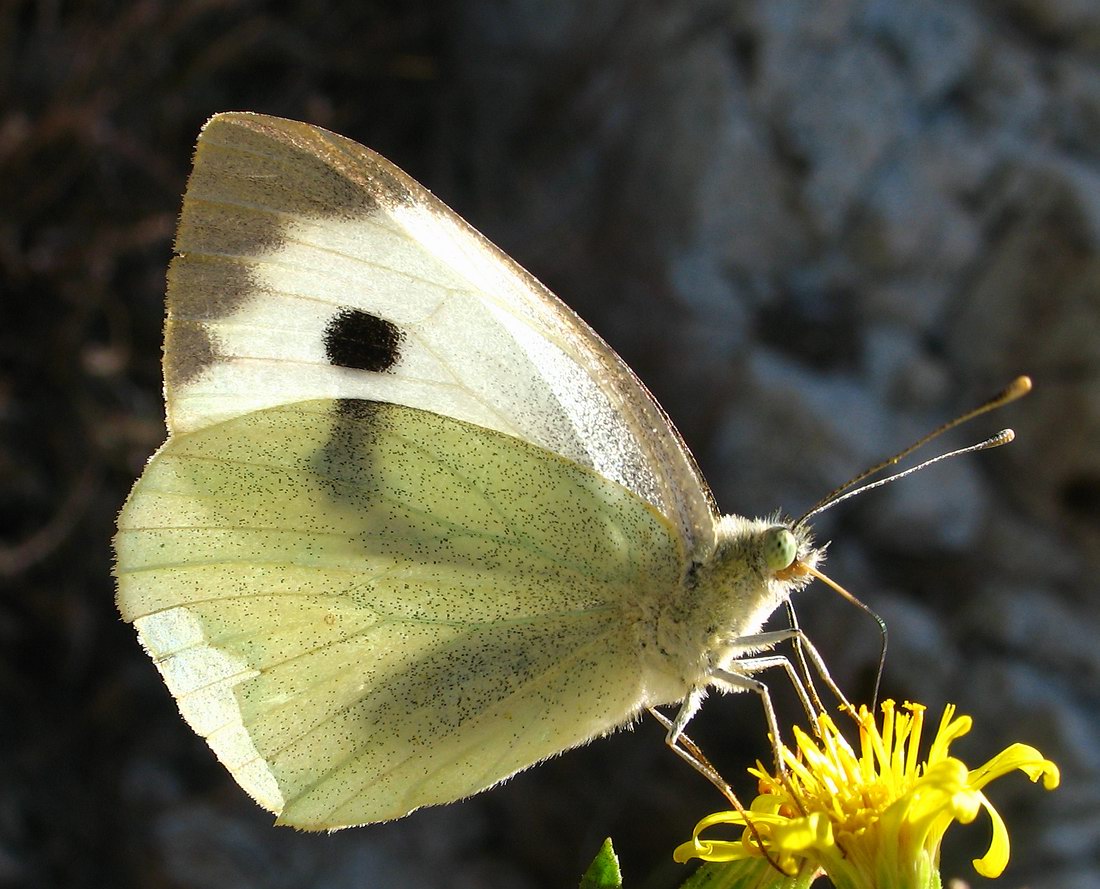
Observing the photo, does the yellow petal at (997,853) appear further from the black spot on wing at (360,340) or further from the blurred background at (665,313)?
the blurred background at (665,313)

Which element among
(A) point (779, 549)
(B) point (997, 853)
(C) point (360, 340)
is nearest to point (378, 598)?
(C) point (360, 340)

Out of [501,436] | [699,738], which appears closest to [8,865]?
[699,738]

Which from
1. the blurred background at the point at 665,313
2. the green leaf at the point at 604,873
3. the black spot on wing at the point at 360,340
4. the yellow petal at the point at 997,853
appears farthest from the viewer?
the blurred background at the point at 665,313

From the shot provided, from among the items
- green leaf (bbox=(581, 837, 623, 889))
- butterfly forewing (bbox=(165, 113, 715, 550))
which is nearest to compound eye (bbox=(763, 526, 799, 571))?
butterfly forewing (bbox=(165, 113, 715, 550))

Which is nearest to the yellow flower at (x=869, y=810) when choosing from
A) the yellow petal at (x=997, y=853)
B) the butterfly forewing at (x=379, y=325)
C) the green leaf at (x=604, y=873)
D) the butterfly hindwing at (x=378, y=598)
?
the yellow petal at (x=997, y=853)

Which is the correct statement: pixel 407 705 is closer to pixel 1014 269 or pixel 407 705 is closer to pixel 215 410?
pixel 215 410

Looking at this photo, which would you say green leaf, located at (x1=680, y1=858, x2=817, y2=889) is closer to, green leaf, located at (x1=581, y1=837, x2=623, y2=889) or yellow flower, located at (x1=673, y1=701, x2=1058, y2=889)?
yellow flower, located at (x1=673, y1=701, x2=1058, y2=889)
